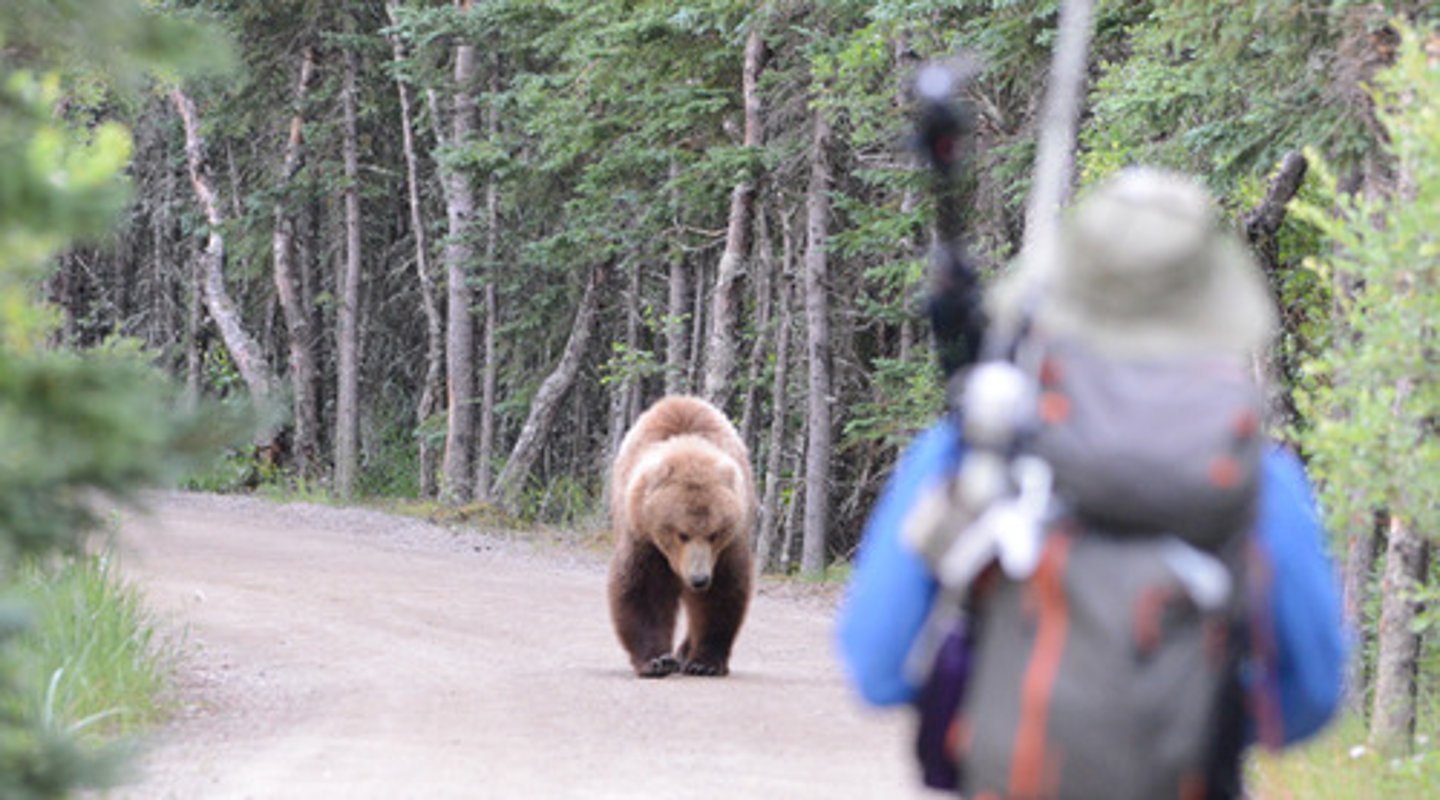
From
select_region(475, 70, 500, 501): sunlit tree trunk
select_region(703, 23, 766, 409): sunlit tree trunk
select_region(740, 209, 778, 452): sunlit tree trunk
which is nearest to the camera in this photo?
select_region(703, 23, 766, 409): sunlit tree trunk

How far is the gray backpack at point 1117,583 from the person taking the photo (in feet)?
9.80

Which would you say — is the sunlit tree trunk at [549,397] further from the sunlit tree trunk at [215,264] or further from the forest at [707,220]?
the sunlit tree trunk at [215,264]

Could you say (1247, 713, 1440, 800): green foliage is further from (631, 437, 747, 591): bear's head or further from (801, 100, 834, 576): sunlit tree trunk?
(801, 100, 834, 576): sunlit tree trunk

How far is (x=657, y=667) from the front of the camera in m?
11.4

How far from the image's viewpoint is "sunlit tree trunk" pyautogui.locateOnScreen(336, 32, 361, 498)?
29219 mm

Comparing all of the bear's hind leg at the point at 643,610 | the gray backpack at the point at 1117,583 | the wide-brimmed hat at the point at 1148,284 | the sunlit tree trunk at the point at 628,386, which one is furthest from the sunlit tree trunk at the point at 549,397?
the gray backpack at the point at 1117,583

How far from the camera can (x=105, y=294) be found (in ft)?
133

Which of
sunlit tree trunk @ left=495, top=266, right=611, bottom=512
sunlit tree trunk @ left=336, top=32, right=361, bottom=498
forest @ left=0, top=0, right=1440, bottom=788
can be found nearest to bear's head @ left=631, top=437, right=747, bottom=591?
forest @ left=0, top=0, right=1440, bottom=788

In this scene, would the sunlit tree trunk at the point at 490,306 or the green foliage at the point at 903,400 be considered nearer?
the green foliage at the point at 903,400

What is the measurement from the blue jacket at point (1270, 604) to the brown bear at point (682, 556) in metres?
7.67

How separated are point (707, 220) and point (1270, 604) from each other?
21.0 m

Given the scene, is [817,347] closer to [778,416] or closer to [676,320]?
[778,416]

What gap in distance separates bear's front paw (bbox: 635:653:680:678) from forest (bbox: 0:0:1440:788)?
12.8 ft

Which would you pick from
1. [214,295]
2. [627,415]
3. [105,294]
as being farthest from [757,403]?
[105,294]
